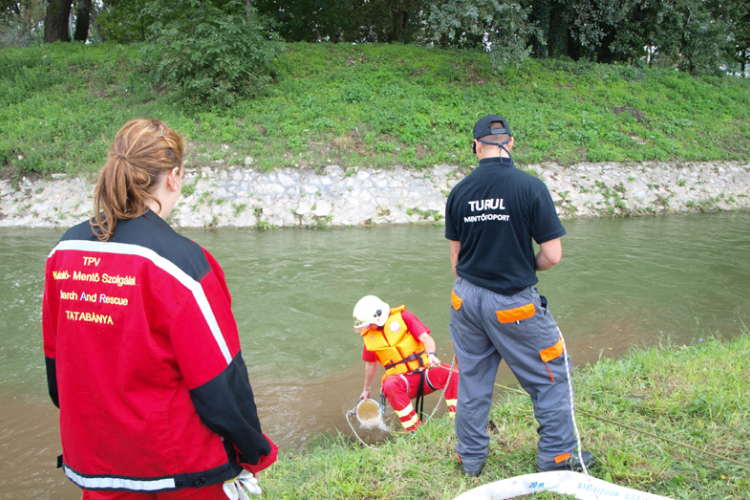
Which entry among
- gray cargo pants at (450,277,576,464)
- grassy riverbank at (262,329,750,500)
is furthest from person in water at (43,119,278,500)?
gray cargo pants at (450,277,576,464)

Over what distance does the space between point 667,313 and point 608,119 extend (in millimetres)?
13786

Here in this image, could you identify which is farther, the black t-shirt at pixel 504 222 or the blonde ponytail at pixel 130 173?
the black t-shirt at pixel 504 222

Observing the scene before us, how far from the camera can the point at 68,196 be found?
13.6 metres

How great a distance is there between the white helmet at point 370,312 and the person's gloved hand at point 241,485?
→ 8.29ft

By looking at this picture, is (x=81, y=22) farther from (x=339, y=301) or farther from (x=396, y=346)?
(x=396, y=346)

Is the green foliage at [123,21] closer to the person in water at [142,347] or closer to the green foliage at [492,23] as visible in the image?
the green foliage at [492,23]

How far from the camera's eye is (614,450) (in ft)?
10.6

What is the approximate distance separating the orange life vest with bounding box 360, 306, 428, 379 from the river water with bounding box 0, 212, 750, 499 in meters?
0.86

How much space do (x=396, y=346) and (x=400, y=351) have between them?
7 centimetres

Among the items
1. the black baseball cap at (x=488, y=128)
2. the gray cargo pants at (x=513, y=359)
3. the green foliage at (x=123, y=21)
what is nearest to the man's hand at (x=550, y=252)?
the gray cargo pants at (x=513, y=359)

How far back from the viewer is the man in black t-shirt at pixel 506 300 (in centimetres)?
296

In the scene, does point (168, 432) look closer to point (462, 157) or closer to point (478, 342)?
point (478, 342)

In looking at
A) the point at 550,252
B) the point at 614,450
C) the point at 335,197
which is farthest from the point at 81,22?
the point at 614,450

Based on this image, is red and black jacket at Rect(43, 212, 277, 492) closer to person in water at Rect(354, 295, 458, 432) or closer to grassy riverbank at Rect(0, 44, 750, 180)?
person in water at Rect(354, 295, 458, 432)
